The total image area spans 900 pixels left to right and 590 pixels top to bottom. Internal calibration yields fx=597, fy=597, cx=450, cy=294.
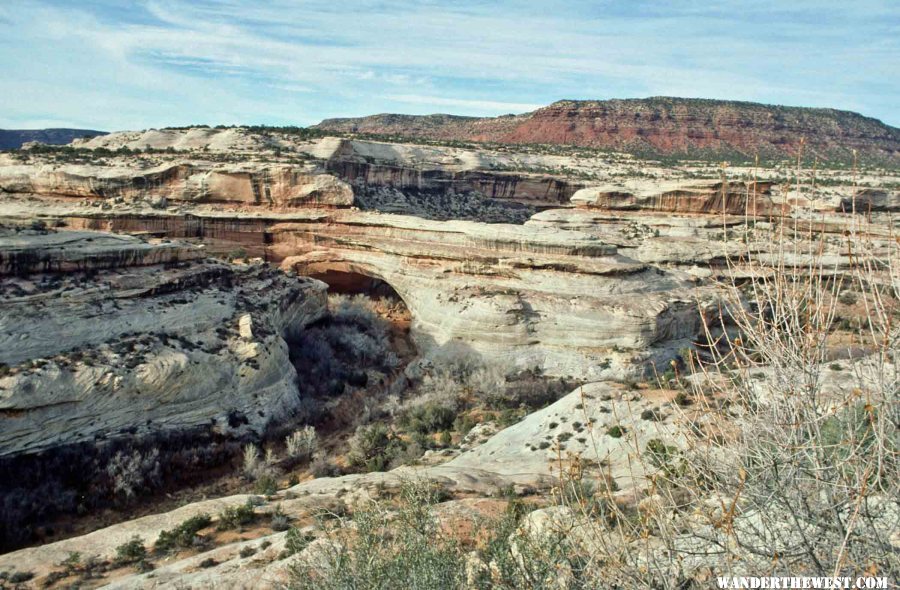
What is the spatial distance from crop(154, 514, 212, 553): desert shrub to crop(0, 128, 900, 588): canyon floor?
0.05m

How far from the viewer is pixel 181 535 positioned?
287 inches

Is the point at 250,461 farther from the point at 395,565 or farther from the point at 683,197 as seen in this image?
the point at 683,197

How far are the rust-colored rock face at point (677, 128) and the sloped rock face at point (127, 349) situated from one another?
6418 centimetres

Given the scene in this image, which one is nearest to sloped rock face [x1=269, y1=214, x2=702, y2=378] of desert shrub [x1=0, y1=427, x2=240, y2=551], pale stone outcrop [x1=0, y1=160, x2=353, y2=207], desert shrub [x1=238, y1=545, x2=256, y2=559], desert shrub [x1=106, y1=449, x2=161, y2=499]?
pale stone outcrop [x1=0, y1=160, x2=353, y2=207]

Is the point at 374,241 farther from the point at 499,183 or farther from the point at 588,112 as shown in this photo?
the point at 588,112

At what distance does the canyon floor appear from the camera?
3.47 meters

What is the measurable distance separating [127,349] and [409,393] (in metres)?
6.41

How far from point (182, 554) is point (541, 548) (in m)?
5.01

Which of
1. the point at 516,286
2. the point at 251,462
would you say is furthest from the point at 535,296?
the point at 251,462

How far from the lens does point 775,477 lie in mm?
Result: 3096

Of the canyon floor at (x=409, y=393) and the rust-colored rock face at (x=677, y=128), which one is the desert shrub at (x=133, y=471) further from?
the rust-colored rock face at (x=677, y=128)

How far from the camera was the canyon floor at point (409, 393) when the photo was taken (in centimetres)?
347

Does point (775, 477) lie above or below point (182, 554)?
above

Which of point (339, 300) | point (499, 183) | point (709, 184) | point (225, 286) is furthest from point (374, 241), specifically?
point (499, 183)
